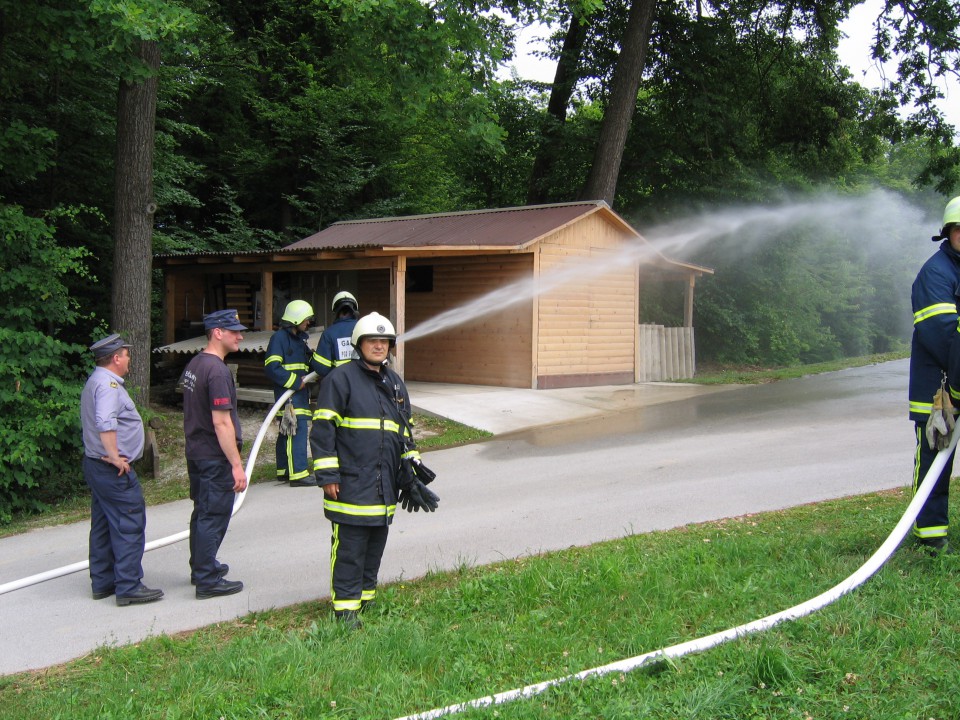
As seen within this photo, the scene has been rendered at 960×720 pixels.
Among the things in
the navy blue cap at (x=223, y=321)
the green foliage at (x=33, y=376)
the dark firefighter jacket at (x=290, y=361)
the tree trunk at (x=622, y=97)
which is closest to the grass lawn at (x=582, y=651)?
the navy blue cap at (x=223, y=321)

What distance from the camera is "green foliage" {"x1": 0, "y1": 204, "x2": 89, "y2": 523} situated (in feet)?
28.9

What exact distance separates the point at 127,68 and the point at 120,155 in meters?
1.42

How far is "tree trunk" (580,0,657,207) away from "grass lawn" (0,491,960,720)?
15521 mm

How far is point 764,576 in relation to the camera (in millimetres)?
4914

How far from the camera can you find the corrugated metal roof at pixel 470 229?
15.7m

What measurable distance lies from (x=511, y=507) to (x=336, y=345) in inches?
99.4

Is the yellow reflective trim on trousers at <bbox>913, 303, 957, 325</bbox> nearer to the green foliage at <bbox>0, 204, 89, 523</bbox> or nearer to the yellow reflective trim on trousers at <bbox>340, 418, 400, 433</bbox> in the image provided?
the yellow reflective trim on trousers at <bbox>340, 418, 400, 433</bbox>

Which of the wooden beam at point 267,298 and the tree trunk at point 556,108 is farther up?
the tree trunk at point 556,108

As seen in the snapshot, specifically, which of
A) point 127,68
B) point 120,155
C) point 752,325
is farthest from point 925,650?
point 752,325

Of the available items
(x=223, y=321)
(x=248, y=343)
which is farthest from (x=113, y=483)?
(x=248, y=343)

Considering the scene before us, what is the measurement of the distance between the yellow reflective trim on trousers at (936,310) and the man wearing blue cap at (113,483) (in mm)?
4939

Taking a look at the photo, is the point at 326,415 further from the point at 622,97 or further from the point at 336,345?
the point at 622,97

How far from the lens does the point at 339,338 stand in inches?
343

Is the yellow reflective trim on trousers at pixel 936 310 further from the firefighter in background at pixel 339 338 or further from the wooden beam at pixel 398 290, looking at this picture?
the wooden beam at pixel 398 290
